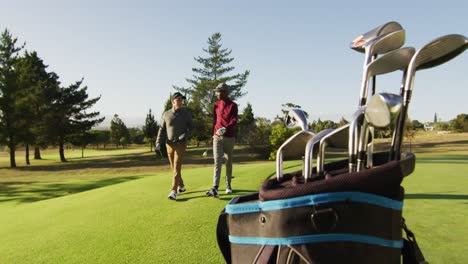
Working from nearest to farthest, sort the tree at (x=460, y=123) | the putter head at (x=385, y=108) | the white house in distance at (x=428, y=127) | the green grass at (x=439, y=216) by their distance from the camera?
the putter head at (x=385, y=108) → the green grass at (x=439, y=216) → the tree at (x=460, y=123) → the white house in distance at (x=428, y=127)

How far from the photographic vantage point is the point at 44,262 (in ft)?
10.5

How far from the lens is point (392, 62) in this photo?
148cm

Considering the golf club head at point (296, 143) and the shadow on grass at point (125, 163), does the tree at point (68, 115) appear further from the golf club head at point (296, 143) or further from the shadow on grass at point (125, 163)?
the golf club head at point (296, 143)

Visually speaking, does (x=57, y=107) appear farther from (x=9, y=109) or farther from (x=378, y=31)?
(x=378, y=31)

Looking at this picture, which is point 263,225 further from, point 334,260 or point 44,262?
point 44,262

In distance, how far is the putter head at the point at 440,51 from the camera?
129cm

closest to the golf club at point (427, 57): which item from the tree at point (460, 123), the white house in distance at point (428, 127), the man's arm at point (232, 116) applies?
the man's arm at point (232, 116)

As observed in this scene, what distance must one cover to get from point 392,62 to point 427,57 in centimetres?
14

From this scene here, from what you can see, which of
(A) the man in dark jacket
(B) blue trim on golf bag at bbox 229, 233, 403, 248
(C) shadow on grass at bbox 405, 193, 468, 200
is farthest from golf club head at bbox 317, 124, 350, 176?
(A) the man in dark jacket

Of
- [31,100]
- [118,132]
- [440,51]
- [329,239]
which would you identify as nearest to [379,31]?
[440,51]

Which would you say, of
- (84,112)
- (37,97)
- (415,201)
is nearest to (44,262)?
(415,201)

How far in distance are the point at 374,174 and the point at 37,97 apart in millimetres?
39182

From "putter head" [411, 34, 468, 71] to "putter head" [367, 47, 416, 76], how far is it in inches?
2.8

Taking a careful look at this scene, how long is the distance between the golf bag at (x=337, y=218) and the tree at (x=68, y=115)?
39.6 metres
